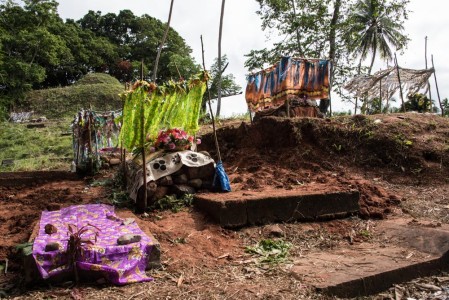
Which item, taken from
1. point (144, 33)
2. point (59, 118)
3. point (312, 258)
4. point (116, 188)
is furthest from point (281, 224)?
point (144, 33)

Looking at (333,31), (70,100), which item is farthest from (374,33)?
(70,100)

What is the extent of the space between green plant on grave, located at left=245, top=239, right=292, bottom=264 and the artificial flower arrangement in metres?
2.30

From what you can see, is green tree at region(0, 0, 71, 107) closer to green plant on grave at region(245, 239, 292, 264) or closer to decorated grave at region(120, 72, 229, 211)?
decorated grave at region(120, 72, 229, 211)

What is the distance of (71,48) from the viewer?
3055cm

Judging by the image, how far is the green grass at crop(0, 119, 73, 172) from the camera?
11.1 metres

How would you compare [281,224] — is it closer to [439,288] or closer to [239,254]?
[239,254]

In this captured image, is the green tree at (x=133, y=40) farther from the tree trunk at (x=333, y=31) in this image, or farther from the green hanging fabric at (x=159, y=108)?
the green hanging fabric at (x=159, y=108)

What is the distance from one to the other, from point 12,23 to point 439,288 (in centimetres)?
2708

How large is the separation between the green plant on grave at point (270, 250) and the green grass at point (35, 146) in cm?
820

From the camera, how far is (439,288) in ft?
10.5

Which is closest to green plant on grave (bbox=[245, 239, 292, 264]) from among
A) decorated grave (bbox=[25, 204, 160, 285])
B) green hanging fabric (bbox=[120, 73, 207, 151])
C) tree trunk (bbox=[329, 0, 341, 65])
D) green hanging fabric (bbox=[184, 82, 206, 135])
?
decorated grave (bbox=[25, 204, 160, 285])

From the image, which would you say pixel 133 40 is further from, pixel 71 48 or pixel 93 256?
pixel 93 256

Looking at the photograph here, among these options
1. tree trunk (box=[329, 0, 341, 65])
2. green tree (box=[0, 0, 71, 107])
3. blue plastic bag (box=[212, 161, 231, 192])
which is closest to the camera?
blue plastic bag (box=[212, 161, 231, 192])

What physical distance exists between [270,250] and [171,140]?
257cm
